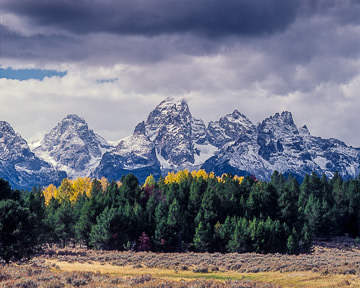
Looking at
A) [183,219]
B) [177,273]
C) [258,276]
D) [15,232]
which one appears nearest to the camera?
[258,276]

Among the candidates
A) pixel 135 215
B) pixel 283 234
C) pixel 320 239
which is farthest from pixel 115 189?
pixel 320 239

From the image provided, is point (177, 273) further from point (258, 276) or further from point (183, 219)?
point (183, 219)

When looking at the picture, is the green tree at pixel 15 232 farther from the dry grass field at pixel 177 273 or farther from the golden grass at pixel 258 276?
the golden grass at pixel 258 276

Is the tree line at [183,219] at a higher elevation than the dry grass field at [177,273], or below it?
higher

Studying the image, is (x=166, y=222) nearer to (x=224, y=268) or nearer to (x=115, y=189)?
(x=115, y=189)

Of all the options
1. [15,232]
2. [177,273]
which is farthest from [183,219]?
[177,273]

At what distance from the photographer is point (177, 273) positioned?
5231 cm

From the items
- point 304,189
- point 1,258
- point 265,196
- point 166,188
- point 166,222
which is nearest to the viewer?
point 1,258

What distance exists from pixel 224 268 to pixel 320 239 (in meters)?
71.6

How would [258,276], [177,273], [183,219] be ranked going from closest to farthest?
[258,276], [177,273], [183,219]

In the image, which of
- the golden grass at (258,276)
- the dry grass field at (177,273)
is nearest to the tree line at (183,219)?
the dry grass field at (177,273)

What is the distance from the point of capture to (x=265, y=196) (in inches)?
4205

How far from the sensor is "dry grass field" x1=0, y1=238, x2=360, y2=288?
38.6 metres

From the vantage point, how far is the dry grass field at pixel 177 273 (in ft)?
127
